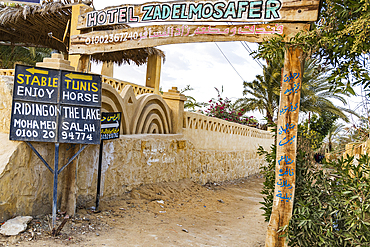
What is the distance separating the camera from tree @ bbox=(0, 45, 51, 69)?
18.8m

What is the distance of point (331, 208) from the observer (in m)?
3.98

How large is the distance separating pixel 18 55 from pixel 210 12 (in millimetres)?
17890

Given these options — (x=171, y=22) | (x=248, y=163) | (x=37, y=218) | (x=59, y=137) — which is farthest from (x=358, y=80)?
(x=248, y=163)

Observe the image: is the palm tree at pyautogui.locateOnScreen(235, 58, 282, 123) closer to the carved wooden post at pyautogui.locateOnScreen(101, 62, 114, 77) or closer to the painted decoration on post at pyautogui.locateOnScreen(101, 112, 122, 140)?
the carved wooden post at pyautogui.locateOnScreen(101, 62, 114, 77)

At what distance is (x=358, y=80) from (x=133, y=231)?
3.82m

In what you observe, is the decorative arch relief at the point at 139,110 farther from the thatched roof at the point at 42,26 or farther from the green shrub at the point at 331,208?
the green shrub at the point at 331,208

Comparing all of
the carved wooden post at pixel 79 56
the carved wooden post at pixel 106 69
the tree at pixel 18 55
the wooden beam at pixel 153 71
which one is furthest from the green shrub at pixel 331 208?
the tree at pixel 18 55

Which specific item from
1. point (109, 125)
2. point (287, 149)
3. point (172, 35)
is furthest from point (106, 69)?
point (287, 149)

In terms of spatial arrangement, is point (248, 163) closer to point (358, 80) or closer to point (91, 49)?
point (91, 49)

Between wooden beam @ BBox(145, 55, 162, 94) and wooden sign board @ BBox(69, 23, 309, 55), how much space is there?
5.75m

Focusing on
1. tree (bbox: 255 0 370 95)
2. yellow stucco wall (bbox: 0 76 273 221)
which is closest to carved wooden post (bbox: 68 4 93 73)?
yellow stucco wall (bbox: 0 76 273 221)

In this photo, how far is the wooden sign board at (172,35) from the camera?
491cm

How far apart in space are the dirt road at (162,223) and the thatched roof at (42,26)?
4.04 meters

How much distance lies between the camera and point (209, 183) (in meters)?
9.92
